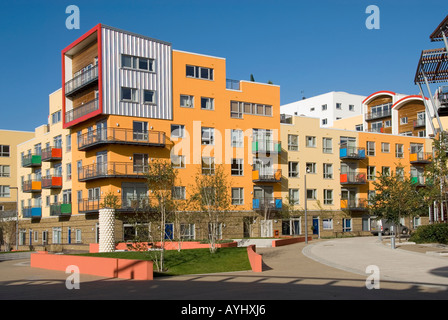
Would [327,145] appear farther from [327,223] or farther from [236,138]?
[236,138]

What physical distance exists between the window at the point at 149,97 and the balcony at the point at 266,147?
11.8m

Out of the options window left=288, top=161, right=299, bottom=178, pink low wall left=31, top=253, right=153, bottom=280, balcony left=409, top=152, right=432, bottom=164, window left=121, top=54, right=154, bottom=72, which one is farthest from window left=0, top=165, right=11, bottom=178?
balcony left=409, top=152, right=432, bottom=164

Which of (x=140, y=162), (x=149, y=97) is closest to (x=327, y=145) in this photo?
(x=149, y=97)

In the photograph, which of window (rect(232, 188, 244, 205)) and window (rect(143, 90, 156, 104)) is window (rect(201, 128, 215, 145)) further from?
window (rect(143, 90, 156, 104))

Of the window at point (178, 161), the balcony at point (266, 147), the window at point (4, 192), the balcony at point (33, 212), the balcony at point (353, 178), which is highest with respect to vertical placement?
the balcony at point (266, 147)

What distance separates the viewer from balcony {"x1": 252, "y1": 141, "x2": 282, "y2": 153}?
5361cm

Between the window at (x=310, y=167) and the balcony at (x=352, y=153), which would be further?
the balcony at (x=352, y=153)

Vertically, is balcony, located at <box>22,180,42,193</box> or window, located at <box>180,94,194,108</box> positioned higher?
window, located at <box>180,94,194,108</box>

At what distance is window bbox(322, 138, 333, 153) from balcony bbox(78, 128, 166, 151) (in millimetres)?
20681

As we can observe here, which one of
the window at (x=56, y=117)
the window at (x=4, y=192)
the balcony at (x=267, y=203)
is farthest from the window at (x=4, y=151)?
the balcony at (x=267, y=203)

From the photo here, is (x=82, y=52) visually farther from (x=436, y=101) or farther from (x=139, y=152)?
(x=436, y=101)

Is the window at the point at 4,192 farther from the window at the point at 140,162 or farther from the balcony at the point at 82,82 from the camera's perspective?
the window at the point at 140,162

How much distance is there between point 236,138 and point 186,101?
6733 mm

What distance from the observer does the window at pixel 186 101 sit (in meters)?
50.2
